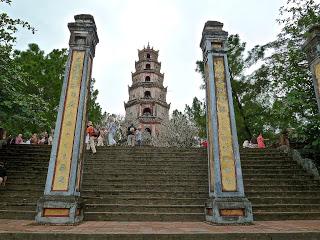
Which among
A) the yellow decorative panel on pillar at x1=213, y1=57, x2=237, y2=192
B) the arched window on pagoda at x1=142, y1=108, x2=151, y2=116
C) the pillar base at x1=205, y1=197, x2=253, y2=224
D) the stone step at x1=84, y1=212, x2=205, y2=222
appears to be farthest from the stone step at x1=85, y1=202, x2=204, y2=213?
the arched window on pagoda at x1=142, y1=108, x2=151, y2=116

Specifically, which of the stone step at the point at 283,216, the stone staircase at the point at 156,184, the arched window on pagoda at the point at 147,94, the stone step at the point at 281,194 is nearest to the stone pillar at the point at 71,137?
the stone staircase at the point at 156,184

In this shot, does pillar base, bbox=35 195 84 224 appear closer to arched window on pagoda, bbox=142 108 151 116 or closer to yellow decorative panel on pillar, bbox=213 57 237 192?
yellow decorative panel on pillar, bbox=213 57 237 192

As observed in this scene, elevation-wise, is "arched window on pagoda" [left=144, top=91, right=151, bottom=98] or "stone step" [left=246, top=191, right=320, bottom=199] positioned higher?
"arched window on pagoda" [left=144, top=91, right=151, bottom=98]

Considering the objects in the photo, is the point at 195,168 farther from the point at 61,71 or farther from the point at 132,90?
the point at 132,90

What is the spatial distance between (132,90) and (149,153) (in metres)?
24.8

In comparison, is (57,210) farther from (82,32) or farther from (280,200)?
(280,200)

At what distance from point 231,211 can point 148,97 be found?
28.3 meters

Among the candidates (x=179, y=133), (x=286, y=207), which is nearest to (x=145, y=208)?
(x=286, y=207)

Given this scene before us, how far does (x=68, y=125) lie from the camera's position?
6.69 meters

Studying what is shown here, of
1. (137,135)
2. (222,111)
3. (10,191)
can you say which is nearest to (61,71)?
(137,135)

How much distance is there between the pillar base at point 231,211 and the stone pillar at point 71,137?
2.92m

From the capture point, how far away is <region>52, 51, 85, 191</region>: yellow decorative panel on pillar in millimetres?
6281

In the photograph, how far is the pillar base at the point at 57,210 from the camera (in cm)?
586

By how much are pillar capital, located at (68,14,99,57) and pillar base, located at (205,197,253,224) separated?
16.3 ft
